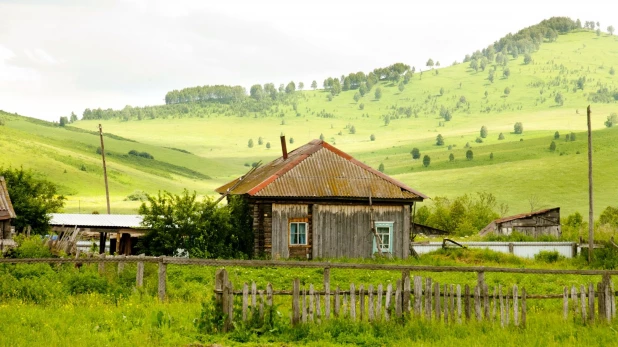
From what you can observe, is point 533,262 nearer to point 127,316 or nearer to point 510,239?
point 510,239

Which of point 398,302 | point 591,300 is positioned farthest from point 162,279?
point 591,300

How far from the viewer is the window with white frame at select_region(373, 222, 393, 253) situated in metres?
38.7

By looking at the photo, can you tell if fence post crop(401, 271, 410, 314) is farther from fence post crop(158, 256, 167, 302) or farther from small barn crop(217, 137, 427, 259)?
small barn crop(217, 137, 427, 259)

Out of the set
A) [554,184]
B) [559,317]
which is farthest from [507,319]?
[554,184]

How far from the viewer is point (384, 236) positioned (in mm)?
39000

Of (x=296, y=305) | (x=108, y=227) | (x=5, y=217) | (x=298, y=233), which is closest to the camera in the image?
(x=296, y=305)

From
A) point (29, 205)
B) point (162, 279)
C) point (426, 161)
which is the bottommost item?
point (162, 279)

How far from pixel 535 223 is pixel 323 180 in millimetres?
34729

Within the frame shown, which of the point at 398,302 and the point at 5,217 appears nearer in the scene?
the point at 398,302

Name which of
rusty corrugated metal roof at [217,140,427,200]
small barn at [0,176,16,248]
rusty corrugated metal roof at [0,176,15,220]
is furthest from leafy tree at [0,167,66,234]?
rusty corrugated metal roof at [217,140,427,200]

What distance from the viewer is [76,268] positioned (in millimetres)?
22297

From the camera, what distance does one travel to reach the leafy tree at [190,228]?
108 ft

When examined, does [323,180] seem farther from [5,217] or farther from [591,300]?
[591,300]

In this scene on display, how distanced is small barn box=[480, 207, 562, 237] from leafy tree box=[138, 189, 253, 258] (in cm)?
3667
